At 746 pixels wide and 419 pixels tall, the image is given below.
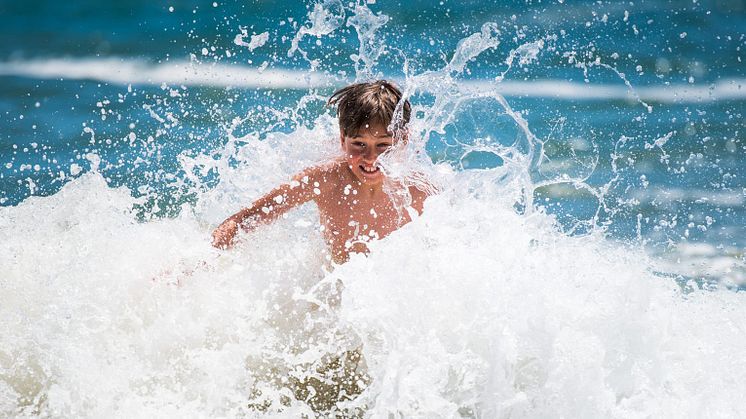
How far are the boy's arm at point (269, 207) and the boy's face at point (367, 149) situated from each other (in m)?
0.23

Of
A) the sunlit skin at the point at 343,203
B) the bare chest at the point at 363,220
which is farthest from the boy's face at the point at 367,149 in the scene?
the bare chest at the point at 363,220

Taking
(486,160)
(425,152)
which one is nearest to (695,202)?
(486,160)

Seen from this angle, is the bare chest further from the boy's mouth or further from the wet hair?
the wet hair

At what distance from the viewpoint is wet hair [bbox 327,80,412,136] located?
3.63m

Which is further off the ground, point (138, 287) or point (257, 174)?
point (257, 174)

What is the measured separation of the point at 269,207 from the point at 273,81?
415 cm

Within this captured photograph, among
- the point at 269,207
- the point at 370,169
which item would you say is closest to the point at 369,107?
the point at 370,169

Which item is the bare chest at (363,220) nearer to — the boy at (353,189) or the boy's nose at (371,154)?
the boy at (353,189)

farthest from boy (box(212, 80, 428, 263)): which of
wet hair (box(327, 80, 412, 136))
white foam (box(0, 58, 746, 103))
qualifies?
white foam (box(0, 58, 746, 103))

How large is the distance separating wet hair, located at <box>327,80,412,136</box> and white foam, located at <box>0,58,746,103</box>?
3769 mm

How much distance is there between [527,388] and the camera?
2824 mm

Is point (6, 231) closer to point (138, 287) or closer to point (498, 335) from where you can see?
point (138, 287)

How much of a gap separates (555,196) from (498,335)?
169 inches

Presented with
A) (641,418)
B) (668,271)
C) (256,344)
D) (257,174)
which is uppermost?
(257,174)
